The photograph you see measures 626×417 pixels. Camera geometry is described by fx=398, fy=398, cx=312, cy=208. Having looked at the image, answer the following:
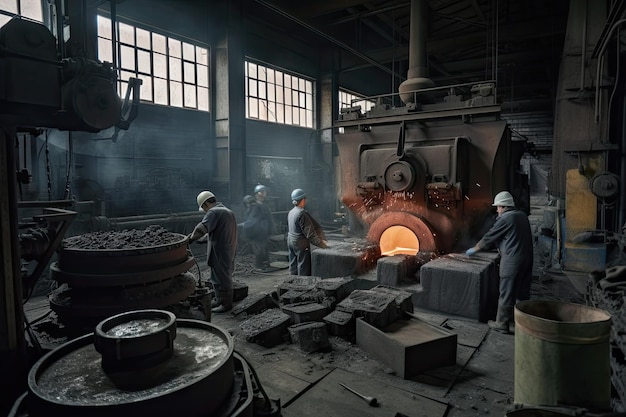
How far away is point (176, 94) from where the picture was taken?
1017cm

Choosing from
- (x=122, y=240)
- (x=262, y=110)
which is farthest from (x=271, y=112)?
(x=122, y=240)

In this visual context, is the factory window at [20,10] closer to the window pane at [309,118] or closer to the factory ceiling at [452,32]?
the factory ceiling at [452,32]

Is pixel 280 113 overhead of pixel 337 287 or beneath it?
overhead

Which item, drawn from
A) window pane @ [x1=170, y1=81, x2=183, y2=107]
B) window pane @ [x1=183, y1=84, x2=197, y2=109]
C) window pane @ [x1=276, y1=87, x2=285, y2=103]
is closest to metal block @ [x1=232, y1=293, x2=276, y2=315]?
window pane @ [x1=170, y1=81, x2=183, y2=107]

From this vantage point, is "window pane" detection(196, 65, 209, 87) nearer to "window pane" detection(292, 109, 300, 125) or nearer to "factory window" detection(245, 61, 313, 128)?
"factory window" detection(245, 61, 313, 128)

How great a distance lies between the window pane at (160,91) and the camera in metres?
9.71

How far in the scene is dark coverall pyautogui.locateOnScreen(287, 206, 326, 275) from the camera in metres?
6.57

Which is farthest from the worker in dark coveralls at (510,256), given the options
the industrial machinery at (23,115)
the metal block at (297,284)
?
the industrial machinery at (23,115)

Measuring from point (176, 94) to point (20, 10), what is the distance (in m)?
3.58

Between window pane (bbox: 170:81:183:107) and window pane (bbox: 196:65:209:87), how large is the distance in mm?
665

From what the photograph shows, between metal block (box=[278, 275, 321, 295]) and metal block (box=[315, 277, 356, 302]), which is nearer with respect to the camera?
metal block (box=[315, 277, 356, 302])

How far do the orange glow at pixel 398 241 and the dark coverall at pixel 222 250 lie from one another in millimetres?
2833

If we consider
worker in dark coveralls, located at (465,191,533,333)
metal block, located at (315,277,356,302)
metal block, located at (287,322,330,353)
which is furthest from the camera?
metal block, located at (315,277,356,302)

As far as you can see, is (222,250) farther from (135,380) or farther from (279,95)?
(279,95)
